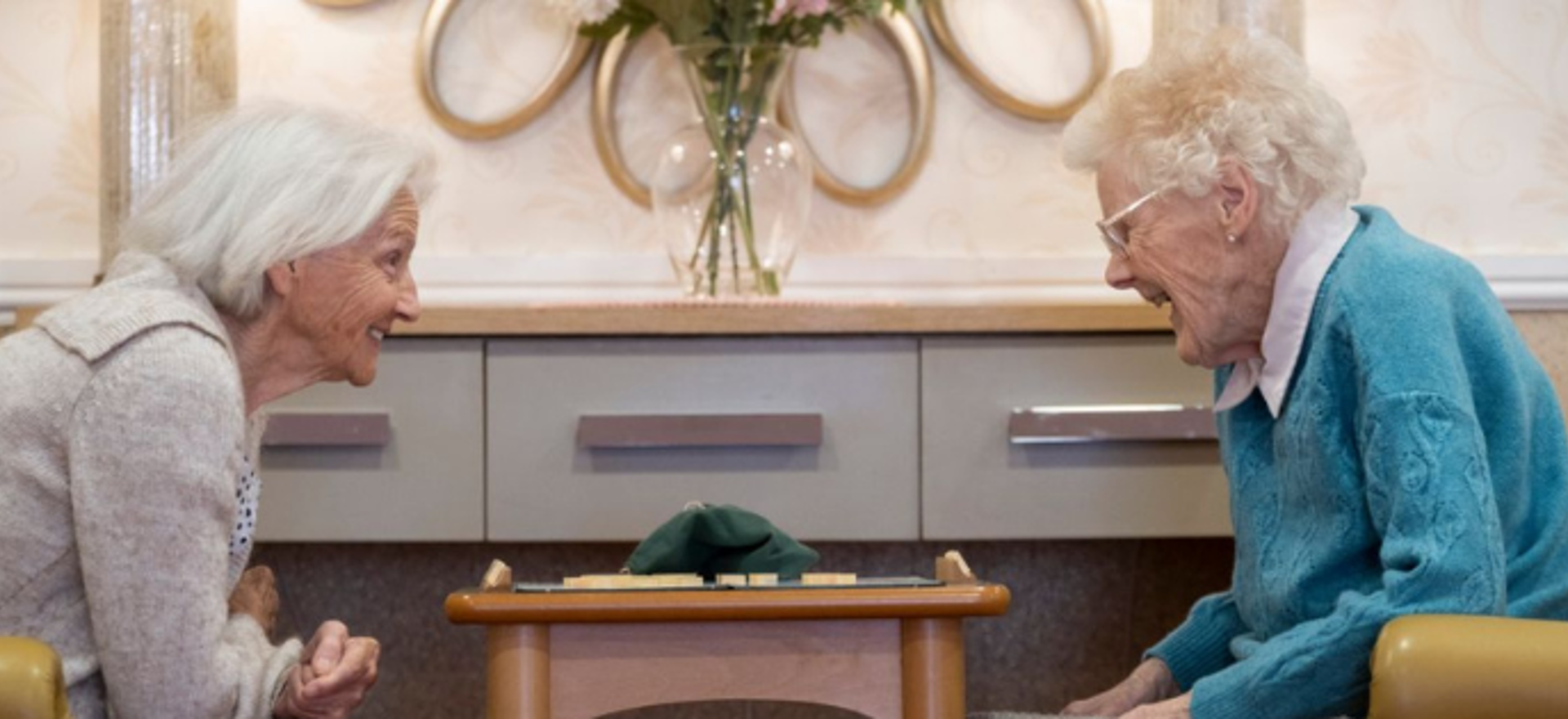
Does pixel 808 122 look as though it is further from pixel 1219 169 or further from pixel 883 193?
pixel 1219 169

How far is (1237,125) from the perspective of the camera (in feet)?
6.85

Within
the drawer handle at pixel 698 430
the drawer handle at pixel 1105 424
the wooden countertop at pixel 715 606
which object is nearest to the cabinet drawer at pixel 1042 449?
the drawer handle at pixel 1105 424

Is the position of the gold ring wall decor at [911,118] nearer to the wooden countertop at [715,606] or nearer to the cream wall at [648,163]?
the cream wall at [648,163]

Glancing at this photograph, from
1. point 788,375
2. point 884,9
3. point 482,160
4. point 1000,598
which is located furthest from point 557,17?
point 1000,598

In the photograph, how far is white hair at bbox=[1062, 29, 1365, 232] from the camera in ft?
6.81

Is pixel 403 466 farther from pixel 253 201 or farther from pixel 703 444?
pixel 253 201

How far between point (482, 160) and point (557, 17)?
261 mm

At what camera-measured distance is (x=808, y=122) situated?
3.44 metres

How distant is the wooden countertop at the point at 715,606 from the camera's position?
1.82m

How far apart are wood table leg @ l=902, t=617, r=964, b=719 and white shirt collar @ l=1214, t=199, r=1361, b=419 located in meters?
0.47

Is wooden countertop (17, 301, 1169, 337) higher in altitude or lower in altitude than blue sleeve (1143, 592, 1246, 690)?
higher

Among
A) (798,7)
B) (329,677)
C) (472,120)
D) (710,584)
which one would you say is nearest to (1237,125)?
(710,584)

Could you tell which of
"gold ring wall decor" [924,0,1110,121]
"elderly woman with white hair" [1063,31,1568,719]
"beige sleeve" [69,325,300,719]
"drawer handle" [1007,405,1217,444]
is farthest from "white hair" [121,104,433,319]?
"gold ring wall decor" [924,0,1110,121]

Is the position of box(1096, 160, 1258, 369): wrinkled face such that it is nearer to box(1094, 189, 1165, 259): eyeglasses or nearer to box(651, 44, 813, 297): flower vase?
box(1094, 189, 1165, 259): eyeglasses
